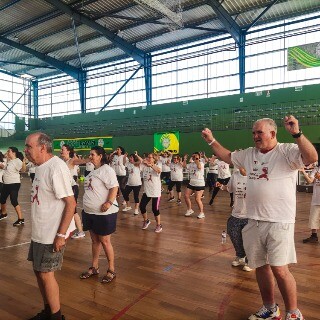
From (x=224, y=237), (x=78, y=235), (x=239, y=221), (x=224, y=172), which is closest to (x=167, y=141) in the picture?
(x=224, y=172)

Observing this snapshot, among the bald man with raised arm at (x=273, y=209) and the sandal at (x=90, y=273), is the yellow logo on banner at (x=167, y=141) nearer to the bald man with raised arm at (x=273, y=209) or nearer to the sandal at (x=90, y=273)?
the sandal at (x=90, y=273)

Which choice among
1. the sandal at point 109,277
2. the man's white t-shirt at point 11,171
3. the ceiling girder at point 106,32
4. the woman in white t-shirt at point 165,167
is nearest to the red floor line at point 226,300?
the sandal at point 109,277

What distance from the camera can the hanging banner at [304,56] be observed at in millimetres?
17016

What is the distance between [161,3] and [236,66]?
7203mm

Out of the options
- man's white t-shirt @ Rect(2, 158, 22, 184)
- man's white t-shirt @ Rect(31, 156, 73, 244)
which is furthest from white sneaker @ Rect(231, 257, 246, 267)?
man's white t-shirt @ Rect(2, 158, 22, 184)

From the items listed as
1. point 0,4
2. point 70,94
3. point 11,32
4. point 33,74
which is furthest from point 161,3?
point 33,74

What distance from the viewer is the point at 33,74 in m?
32.0

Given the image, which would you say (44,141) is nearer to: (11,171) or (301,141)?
(301,141)

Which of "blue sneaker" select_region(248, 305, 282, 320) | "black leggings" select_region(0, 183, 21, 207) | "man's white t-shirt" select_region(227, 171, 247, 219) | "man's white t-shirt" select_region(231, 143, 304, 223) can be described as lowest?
"blue sneaker" select_region(248, 305, 282, 320)

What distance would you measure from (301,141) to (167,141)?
59.2 ft

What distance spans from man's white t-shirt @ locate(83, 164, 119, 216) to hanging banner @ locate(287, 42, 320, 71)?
16320 mm

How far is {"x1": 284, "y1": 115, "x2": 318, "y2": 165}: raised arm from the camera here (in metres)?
2.40

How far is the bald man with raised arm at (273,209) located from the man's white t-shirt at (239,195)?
1.53 metres

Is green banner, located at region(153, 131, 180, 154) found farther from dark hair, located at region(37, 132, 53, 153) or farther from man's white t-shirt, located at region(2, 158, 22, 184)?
dark hair, located at region(37, 132, 53, 153)
